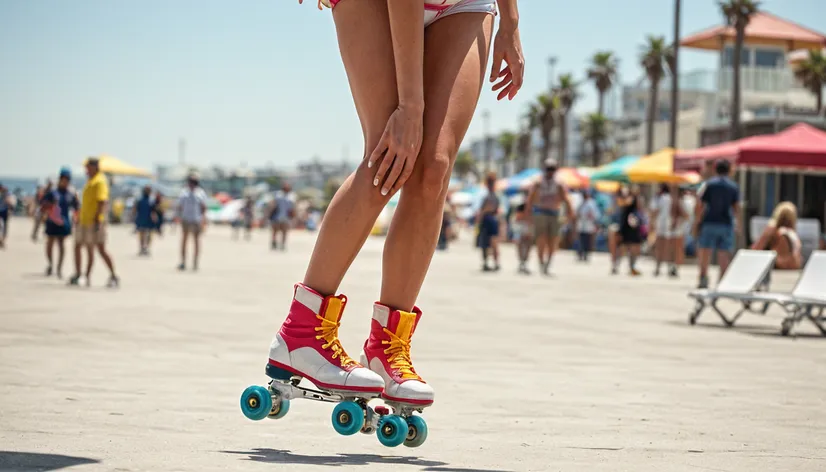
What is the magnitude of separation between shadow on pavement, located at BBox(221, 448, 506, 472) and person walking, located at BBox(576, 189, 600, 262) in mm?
26398

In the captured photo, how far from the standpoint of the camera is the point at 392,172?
12.3 ft

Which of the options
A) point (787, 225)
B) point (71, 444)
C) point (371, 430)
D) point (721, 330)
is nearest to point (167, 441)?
point (71, 444)

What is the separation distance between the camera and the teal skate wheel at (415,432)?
3.92 meters

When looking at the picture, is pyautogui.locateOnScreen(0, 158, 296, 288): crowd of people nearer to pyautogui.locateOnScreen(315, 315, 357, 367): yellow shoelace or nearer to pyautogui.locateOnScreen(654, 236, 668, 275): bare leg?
pyautogui.locateOnScreen(654, 236, 668, 275): bare leg

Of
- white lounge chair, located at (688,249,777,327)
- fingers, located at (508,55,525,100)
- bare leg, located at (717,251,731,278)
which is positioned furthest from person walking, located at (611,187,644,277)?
fingers, located at (508,55,525,100)

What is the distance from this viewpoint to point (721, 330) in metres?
11.8

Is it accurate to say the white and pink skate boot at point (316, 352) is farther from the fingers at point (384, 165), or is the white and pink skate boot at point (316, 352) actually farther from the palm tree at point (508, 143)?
the palm tree at point (508, 143)

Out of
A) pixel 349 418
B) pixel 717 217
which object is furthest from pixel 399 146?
pixel 717 217

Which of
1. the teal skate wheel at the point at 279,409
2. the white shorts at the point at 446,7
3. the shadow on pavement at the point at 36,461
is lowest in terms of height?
the shadow on pavement at the point at 36,461

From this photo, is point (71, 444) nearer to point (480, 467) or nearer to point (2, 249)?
point (480, 467)

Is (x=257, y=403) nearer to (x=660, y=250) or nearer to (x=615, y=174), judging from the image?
(x=660, y=250)

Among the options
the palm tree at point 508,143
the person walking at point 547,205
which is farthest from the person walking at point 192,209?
the palm tree at point 508,143

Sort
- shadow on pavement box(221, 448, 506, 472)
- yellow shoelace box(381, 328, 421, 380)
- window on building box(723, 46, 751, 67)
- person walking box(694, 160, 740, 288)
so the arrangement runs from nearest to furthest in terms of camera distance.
Answer: shadow on pavement box(221, 448, 506, 472), yellow shoelace box(381, 328, 421, 380), person walking box(694, 160, 740, 288), window on building box(723, 46, 751, 67)

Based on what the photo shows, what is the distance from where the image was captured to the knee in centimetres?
385
